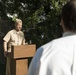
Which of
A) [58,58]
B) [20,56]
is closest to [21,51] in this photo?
[20,56]

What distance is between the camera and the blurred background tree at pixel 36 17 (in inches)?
343

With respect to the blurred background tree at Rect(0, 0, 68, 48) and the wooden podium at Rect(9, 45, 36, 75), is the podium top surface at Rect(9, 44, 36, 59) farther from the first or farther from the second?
the blurred background tree at Rect(0, 0, 68, 48)

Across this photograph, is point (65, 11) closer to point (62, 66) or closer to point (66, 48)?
point (66, 48)

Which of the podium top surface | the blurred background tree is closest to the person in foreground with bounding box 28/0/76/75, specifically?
the podium top surface

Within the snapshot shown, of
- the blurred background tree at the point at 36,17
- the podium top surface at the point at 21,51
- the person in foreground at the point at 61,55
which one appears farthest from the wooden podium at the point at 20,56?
the blurred background tree at the point at 36,17

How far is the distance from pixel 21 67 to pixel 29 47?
16.7 inches

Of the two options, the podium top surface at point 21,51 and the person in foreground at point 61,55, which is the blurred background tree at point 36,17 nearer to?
the podium top surface at point 21,51

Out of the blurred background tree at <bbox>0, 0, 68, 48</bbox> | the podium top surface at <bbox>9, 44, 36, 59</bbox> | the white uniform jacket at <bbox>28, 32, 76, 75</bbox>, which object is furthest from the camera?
the blurred background tree at <bbox>0, 0, 68, 48</bbox>

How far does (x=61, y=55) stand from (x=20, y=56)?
3.28 metres

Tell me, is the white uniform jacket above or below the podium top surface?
above

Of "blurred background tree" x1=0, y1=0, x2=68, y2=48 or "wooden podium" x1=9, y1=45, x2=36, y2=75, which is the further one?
"blurred background tree" x1=0, y1=0, x2=68, y2=48

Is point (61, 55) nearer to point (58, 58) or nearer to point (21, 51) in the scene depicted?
point (58, 58)

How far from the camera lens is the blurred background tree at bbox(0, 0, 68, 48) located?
8.71m

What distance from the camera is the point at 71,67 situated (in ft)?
5.23
